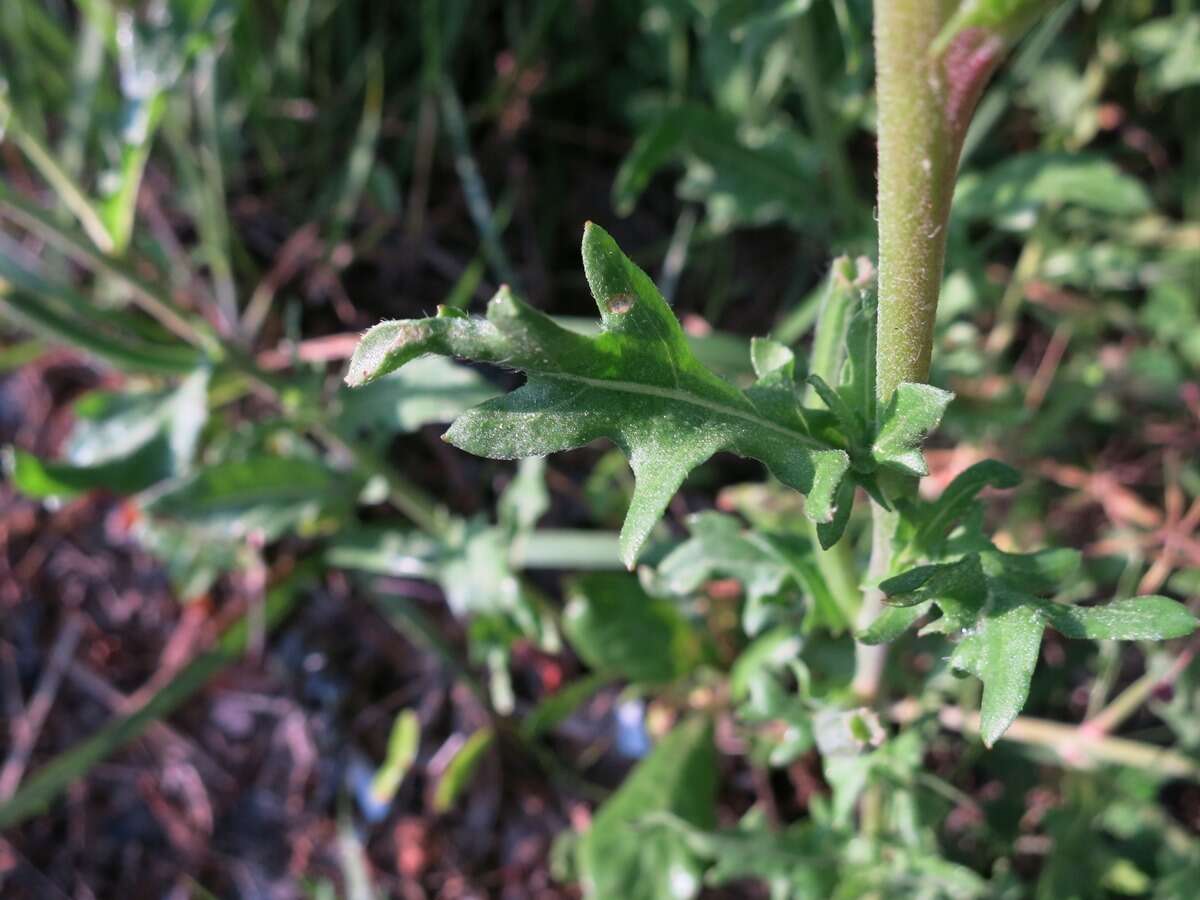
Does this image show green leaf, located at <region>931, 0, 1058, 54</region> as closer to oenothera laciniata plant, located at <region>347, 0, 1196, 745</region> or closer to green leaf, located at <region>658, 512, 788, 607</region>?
oenothera laciniata plant, located at <region>347, 0, 1196, 745</region>

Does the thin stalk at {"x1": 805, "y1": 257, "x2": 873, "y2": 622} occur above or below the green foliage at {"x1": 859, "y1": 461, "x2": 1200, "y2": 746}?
above

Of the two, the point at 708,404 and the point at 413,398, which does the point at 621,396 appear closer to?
the point at 708,404

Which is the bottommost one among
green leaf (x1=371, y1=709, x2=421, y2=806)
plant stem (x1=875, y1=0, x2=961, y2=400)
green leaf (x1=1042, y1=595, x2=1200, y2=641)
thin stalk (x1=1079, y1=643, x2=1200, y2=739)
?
green leaf (x1=371, y1=709, x2=421, y2=806)

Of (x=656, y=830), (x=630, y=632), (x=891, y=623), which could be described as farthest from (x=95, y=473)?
(x=891, y=623)

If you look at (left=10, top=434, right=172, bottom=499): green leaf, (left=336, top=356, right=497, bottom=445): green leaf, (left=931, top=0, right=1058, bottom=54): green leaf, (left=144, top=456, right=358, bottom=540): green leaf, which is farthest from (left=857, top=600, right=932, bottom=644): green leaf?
(left=10, top=434, right=172, bottom=499): green leaf

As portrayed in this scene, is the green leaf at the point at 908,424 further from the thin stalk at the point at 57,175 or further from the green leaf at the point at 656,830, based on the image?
the thin stalk at the point at 57,175
